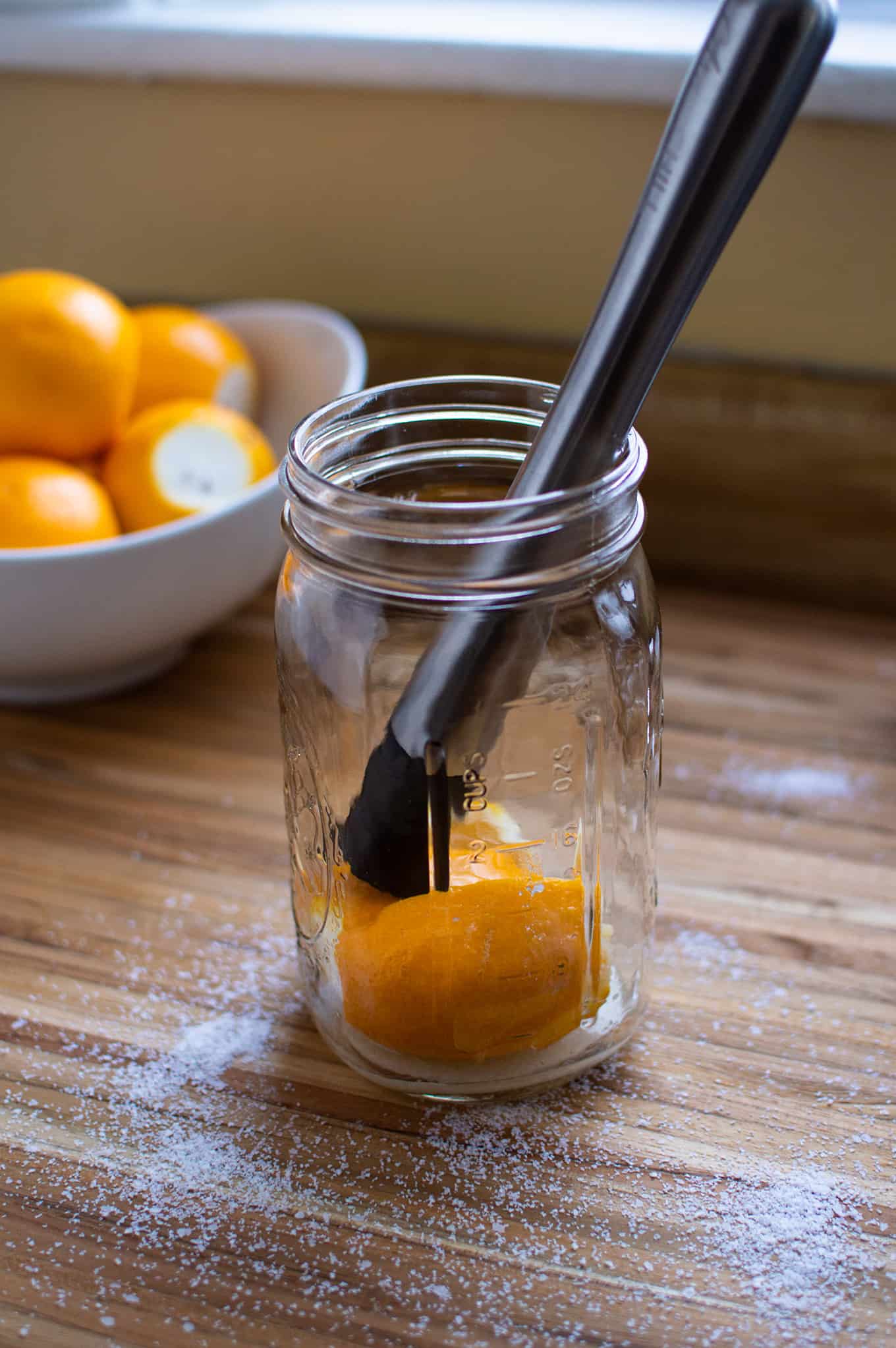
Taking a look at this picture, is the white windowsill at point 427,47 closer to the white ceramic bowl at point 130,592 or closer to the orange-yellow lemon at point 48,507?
the white ceramic bowl at point 130,592

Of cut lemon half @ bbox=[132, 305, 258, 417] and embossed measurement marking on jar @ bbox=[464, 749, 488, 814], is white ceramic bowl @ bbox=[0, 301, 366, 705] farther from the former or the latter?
embossed measurement marking on jar @ bbox=[464, 749, 488, 814]

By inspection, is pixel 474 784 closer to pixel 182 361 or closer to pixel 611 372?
pixel 611 372

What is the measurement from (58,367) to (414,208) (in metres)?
0.29

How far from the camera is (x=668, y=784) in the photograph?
2.15ft

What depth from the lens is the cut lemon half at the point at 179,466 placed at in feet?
2.28

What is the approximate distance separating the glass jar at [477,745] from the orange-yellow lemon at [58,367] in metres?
0.28

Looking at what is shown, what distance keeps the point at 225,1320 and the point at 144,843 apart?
27 centimetres

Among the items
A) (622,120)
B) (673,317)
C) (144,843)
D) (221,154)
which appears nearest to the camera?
(673,317)

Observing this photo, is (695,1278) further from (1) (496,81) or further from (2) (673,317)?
(1) (496,81)

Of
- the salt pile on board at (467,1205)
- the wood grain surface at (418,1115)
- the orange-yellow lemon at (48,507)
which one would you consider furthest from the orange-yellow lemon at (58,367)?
the salt pile on board at (467,1205)

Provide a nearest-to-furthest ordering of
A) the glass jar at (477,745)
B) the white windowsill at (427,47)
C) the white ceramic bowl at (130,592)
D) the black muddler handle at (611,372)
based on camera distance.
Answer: the black muddler handle at (611,372) < the glass jar at (477,745) < the white ceramic bowl at (130,592) < the white windowsill at (427,47)

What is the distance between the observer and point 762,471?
0.81 metres

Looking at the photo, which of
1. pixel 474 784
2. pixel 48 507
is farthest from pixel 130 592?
pixel 474 784

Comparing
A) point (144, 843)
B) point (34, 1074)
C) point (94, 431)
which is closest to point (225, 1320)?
point (34, 1074)
